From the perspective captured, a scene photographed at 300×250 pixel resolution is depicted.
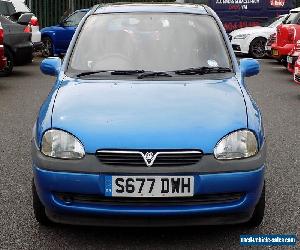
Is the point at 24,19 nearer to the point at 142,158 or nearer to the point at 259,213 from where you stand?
the point at 259,213

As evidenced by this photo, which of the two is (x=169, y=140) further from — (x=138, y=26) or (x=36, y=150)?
(x=138, y=26)

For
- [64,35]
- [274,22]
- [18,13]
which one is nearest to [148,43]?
[18,13]

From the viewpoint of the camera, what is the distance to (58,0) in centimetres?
2347

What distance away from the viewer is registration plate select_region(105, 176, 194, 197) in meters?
3.50

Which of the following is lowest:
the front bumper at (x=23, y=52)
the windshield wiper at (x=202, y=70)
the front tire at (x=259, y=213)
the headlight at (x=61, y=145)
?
the front bumper at (x=23, y=52)

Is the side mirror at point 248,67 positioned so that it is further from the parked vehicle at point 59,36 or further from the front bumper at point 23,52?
the parked vehicle at point 59,36

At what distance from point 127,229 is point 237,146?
982 millimetres

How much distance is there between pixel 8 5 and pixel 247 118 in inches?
510

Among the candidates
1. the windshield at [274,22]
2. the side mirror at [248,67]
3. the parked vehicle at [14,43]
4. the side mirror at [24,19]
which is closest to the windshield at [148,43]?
the side mirror at [248,67]

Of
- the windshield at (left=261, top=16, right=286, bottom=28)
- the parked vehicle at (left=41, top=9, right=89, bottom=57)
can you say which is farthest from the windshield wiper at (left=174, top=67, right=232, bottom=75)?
the windshield at (left=261, top=16, right=286, bottom=28)

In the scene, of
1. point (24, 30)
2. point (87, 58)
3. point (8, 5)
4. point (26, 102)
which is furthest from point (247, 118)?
point (8, 5)

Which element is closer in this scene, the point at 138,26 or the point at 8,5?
the point at 138,26

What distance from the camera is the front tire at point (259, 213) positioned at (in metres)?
3.99

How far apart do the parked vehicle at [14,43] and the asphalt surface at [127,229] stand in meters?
5.05
